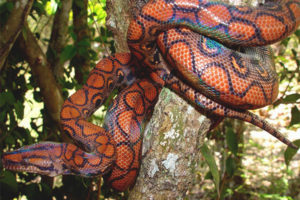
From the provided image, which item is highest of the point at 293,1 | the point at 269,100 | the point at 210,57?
the point at 293,1

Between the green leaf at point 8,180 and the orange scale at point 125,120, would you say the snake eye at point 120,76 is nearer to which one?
the orange scale at point 125,120

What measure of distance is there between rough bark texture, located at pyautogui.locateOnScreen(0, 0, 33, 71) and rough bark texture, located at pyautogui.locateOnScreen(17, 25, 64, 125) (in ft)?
2.65

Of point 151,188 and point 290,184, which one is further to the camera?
point 290,184

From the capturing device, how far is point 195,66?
6.98ft

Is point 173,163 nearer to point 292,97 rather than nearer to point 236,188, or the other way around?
point 292,97

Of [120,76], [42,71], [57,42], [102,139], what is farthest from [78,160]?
[57,42]

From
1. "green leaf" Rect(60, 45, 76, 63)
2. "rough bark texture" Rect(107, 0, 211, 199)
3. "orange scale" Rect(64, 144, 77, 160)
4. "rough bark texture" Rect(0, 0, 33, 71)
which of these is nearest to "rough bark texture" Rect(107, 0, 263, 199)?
"rough bark texture" Rect(107, 0, 211, 199)

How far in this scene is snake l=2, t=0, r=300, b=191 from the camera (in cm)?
210

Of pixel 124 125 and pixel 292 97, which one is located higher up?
pixel 292 97

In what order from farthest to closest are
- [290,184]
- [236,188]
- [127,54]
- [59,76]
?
1. [290,184]
2. [236,188]
3. [59,76]
4. [127,54]

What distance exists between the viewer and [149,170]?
2.28 metres

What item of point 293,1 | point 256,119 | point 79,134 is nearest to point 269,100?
point 256,119

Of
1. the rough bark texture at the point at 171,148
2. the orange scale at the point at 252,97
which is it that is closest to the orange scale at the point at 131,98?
the rough bark texture at the point at 171,148

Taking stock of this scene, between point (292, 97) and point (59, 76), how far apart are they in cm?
336
